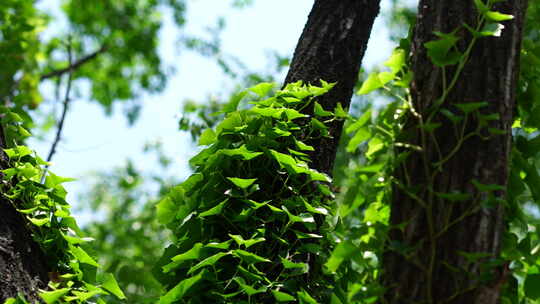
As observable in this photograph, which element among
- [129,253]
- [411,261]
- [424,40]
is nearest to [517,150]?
[424,40]

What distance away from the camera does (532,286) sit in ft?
4.23

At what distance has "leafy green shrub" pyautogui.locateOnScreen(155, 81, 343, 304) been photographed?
5.38 ft

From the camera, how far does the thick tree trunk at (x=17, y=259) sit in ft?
5.24

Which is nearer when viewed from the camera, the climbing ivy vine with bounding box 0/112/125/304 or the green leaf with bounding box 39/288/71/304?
the green leaf with bounding box 39/288/71/304

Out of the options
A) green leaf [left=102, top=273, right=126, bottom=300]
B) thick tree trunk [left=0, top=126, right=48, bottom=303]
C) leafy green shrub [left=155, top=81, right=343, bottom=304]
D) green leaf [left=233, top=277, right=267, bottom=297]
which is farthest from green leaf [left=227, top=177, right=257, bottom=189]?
thick tree trunk [left=0, top=126, right=48, bottom=303]

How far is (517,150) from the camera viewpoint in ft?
4.54

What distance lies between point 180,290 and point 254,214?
0.31m

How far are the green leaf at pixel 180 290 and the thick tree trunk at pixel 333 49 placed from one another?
611 millimetres

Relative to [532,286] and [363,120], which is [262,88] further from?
[532,286]

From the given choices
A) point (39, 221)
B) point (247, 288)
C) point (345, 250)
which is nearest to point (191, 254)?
point (247, 288)

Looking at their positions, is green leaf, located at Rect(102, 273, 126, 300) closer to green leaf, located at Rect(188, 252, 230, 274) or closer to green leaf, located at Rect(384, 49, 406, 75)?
green leaf, located at Rect(188, 252, 230, 274)

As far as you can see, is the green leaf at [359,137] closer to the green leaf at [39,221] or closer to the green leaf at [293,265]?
the green leaf at [293,265]

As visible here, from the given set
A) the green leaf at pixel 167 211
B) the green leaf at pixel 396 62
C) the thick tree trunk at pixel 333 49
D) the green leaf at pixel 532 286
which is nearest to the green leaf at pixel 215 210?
the green leaf at pixel 167 211

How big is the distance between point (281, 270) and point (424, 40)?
0.81m
